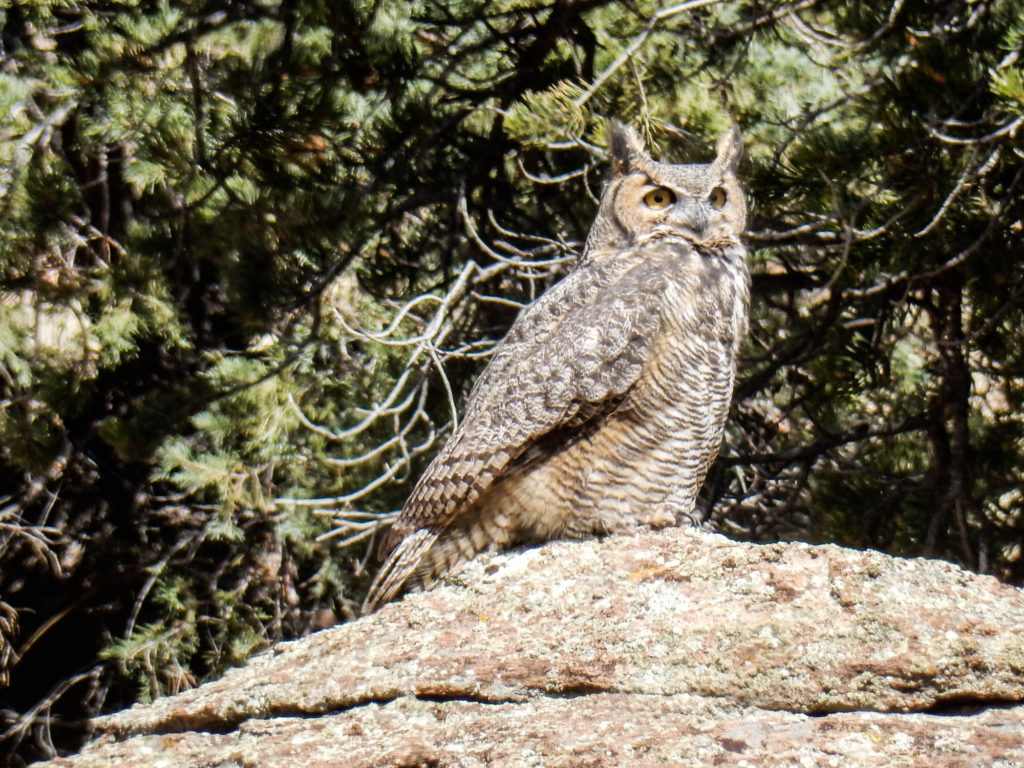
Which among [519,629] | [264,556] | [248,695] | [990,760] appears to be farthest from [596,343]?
[264,556]

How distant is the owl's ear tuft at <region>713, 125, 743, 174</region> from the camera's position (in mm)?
3037

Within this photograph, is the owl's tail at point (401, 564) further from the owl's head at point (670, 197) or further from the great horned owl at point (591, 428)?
the owl's head at point (670, 197)

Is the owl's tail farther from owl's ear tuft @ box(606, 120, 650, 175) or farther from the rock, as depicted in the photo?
owl's ear tuft @ box(606, 120, 650, 175)

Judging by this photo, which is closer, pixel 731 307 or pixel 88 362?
pixel 731 307

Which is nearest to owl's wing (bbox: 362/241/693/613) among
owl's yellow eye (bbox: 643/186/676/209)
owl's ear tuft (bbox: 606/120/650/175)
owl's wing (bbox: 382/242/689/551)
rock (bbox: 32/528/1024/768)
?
owl's wing (bbox: 382/242/689/551)

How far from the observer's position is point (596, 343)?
2691 mm

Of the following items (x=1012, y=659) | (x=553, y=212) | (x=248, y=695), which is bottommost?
(x=248, y=695)

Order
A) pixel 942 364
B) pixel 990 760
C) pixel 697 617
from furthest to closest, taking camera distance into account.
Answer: pixel 942 364, pixel 697 617, pixel 990 760

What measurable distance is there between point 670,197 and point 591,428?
84 cm

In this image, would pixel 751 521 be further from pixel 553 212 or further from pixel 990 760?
pixel 990 760

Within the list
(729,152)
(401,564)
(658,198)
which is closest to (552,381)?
(401,564)

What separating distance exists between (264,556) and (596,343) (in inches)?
83.5

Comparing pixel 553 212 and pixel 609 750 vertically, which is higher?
pixel 553 212

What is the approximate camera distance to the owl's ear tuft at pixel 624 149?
3.07 m
